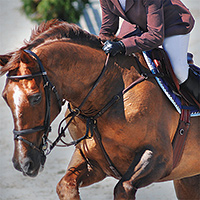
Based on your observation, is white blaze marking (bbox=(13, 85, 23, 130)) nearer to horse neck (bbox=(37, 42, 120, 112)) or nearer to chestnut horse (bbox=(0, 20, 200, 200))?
chestnut horse (bbox=(0, 20, 200, 200))

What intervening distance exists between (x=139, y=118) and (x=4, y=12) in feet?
26.5

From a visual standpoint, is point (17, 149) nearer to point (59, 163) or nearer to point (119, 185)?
point (119, 185)

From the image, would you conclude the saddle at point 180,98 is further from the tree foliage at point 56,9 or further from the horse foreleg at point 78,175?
the tree foliage at point 56,9

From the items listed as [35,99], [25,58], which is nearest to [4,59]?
[25,58]

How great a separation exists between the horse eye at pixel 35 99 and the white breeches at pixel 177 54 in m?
0.95

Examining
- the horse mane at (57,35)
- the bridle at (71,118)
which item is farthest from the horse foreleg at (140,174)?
the horse mane at (57,35)

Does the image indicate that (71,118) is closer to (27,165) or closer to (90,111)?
(90,111)

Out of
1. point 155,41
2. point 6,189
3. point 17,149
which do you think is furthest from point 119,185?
point 6,189

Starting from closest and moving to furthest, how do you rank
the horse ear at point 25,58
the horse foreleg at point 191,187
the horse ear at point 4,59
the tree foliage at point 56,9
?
1. the horse ear at point 25,58
2. the horse ear at point 4,59
3. the horse foreleg at point 191,187
4. the tree foliage at point 56,9

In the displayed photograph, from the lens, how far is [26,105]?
2.16 meters

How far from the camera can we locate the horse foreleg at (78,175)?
2703mm

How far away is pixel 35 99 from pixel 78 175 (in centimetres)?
79

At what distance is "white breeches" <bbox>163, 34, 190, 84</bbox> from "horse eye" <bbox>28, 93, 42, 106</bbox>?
95 centimetres

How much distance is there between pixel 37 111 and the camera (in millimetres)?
2205
